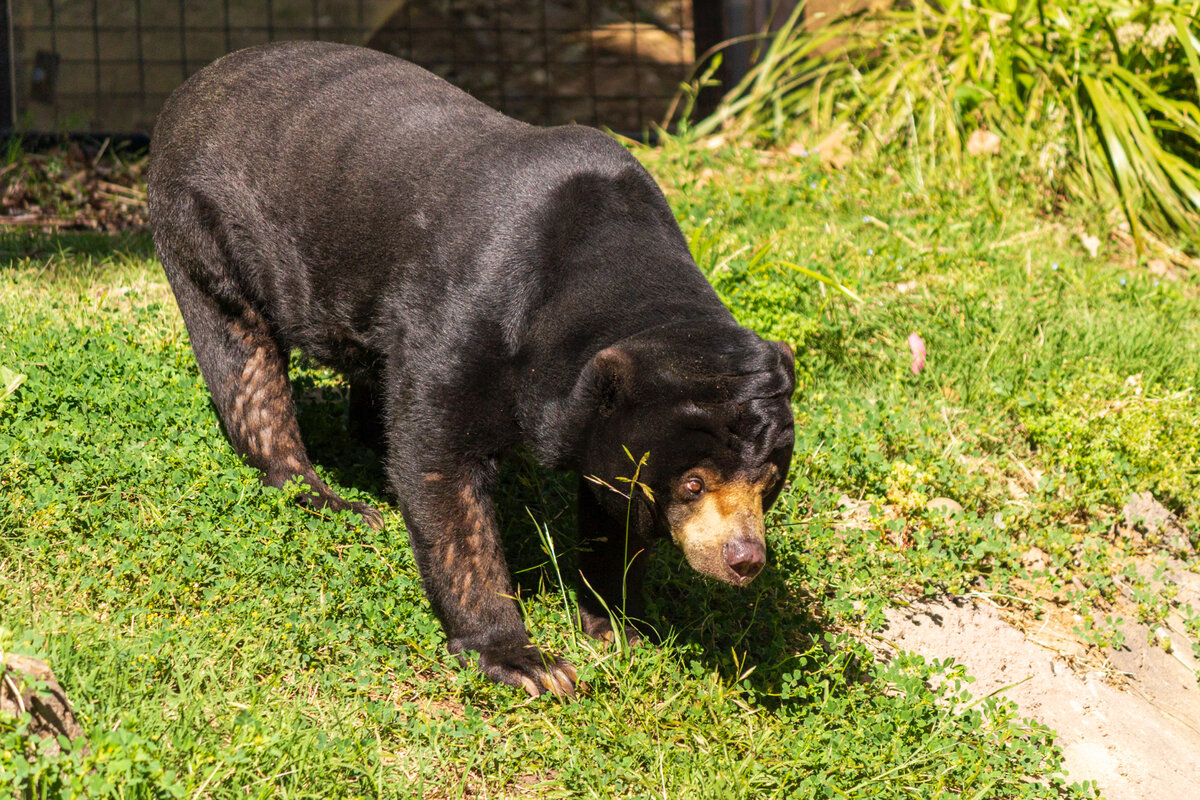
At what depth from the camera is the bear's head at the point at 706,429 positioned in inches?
114

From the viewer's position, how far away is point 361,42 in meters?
10.0

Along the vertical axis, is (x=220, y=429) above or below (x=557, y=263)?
below

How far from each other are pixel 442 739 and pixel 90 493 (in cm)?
148

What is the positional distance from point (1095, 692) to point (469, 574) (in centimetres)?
222

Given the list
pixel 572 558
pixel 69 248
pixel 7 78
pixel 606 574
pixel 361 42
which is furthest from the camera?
pixel 361 42

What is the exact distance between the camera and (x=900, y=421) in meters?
4.76

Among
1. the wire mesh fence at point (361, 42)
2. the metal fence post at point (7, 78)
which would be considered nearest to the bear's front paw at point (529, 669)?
the wire mesh fence at point (361, 42)

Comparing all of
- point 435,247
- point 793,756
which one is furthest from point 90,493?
point 793,756

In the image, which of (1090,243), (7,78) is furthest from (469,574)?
(7,78)

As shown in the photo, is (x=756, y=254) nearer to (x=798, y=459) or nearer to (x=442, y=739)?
(x=798, y=459)

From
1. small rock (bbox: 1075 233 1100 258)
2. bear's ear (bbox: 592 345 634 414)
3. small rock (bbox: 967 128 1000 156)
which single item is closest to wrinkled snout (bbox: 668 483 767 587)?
bear's ear (bbox: 592 345 634 414)

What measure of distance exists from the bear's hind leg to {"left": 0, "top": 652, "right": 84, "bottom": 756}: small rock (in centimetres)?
157

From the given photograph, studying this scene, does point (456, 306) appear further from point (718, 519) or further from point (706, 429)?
point (718, 519)

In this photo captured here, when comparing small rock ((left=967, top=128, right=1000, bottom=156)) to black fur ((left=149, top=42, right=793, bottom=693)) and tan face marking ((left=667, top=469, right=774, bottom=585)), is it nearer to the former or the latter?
black fur ((left=149, top=42, right=793, bottom=693))
